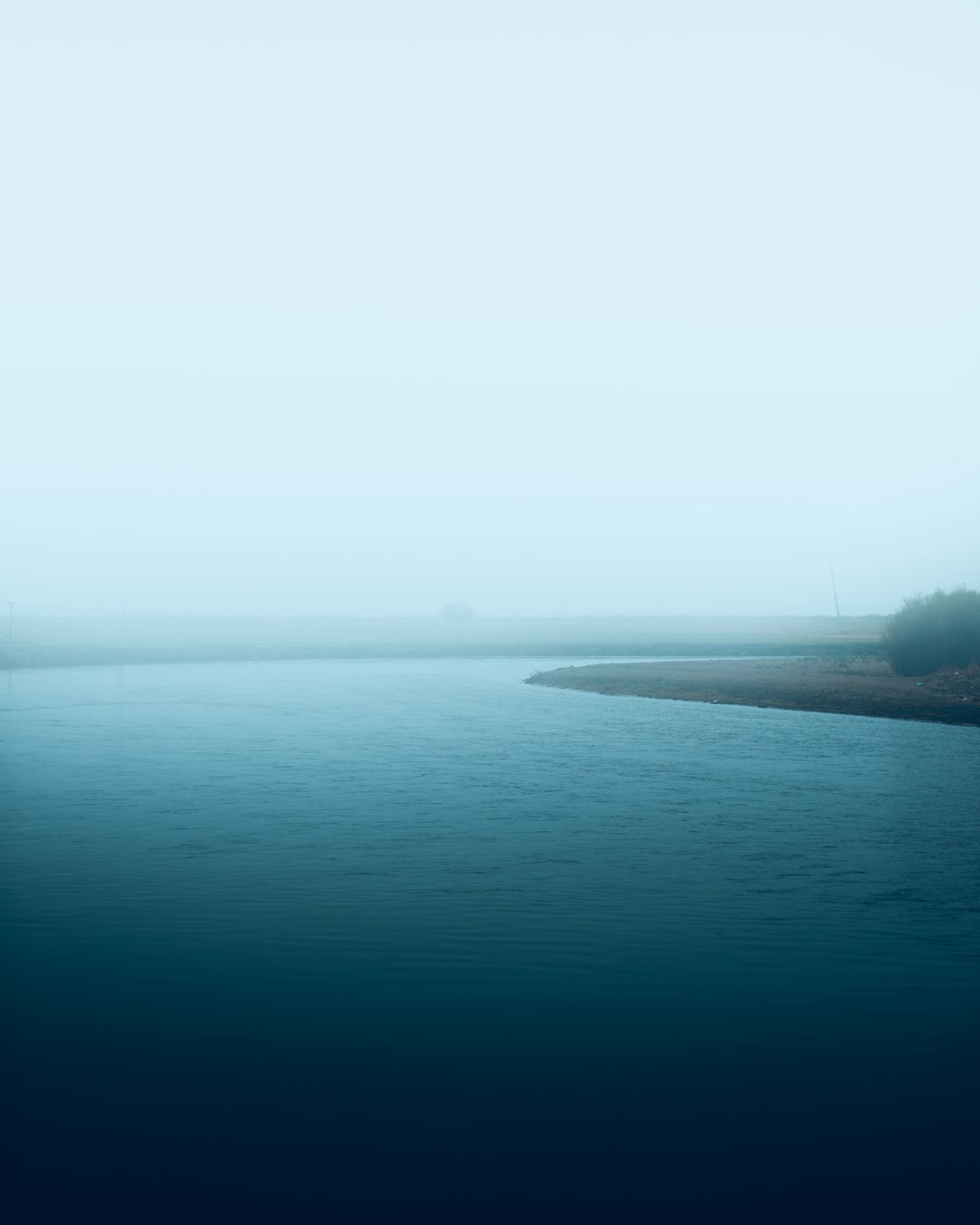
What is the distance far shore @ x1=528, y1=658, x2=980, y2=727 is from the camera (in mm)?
46562

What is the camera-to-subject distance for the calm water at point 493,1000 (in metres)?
8.65

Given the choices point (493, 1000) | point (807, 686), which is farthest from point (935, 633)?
point (493, 1000)

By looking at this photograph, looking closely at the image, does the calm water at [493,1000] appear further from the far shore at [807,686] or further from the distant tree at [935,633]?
the distant tree at [935,633]

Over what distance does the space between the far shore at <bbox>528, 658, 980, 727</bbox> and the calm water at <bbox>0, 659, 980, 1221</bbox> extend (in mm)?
20572

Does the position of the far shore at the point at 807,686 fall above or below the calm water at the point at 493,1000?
below

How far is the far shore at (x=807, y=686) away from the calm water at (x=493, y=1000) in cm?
2057

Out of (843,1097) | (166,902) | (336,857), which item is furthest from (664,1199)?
(336,857)

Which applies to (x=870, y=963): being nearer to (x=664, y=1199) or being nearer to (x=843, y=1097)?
(x=843, y=1097)

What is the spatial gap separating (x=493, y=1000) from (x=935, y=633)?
5615 cm

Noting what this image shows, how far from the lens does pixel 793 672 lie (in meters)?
66.2

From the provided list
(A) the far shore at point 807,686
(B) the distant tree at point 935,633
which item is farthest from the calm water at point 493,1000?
(B) the distant tree at point 935,633

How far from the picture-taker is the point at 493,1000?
1237cm

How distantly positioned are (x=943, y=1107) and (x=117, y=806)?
815 inches

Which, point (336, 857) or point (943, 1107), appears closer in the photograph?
point (943, 1107)
